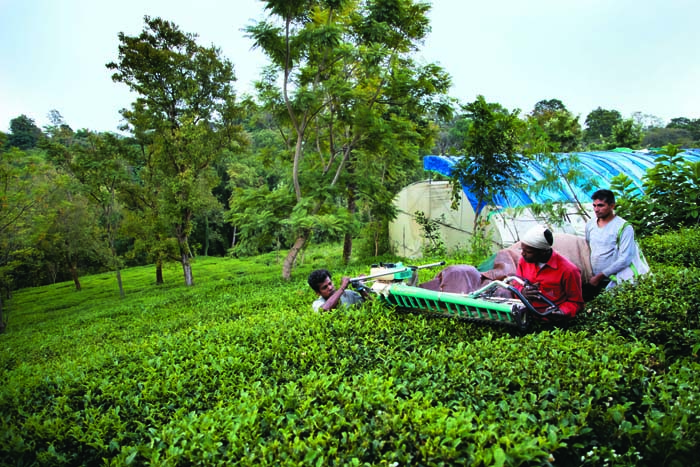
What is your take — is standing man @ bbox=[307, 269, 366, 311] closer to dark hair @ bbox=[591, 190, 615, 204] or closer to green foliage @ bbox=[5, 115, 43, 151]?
dark hair @ bbox=[591, 190, 615, 204]

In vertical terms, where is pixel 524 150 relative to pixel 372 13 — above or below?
→ below

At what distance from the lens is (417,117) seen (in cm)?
1338

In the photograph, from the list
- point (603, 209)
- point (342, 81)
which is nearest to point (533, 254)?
point (603, 209)

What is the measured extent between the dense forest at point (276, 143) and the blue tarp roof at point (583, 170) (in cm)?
77

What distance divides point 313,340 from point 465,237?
31.4 feet

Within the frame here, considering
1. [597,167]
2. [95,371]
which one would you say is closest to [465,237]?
[597,167]

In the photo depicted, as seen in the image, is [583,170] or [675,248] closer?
[675,248]

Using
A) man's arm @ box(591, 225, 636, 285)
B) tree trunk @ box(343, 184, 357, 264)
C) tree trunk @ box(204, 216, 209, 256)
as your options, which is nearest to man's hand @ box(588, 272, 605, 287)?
man's arm @ box(591, 225, 636, 285)

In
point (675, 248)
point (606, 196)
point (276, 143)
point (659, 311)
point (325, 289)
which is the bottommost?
point (659, 311)

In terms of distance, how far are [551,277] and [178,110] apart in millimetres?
15663

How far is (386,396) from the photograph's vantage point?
6.91 feet

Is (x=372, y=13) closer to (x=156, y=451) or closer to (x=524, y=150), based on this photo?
(x=524, y=150)

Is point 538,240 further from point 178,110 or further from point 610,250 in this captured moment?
point 178,110

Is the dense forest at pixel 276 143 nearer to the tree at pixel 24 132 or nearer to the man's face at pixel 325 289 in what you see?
the man's face at pixel 325 289
